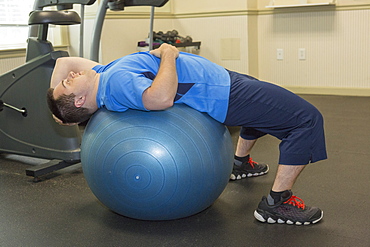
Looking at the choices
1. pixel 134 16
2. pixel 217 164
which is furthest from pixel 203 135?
pixel 134 16

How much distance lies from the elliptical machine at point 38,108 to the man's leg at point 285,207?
1251 mm

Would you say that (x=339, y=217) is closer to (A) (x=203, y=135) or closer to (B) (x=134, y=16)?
(A) (x=203, y=135)

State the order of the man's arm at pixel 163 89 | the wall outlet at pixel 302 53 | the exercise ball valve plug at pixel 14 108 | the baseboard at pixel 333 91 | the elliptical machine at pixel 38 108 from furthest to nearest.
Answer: the wall outlet at pixel 302 53 < the baseboard at pixel 333 91 < the exercise ball valve plug at pixel 14 108 < the elliptical machine at pixel 38 108 < the man's arm at pixel 163 89

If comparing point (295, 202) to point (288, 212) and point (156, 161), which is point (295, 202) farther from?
point (156, 161)

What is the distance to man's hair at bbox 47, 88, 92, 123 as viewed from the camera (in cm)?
194

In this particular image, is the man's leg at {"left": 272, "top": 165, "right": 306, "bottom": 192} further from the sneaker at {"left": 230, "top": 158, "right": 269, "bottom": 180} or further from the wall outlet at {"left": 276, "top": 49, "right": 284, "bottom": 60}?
the wall outlet at {"left": 276, "top": 49, "right": 284, "bottom": 60}

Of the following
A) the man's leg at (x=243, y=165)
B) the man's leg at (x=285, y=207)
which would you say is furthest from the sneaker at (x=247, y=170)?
the man's leg at (x=285, y=207)

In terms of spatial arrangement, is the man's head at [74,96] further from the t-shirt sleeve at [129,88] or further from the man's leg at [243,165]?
the man's leg at [243,165]

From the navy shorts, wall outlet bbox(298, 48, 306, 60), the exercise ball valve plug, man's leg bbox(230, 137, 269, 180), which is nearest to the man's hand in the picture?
the navy shorts

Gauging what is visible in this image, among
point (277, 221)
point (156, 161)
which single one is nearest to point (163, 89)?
point (156, 161)

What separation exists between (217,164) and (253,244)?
339mm

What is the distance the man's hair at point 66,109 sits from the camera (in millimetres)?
1943

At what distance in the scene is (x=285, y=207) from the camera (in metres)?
1.97

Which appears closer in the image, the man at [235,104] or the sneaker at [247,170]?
the man at [235,104]
